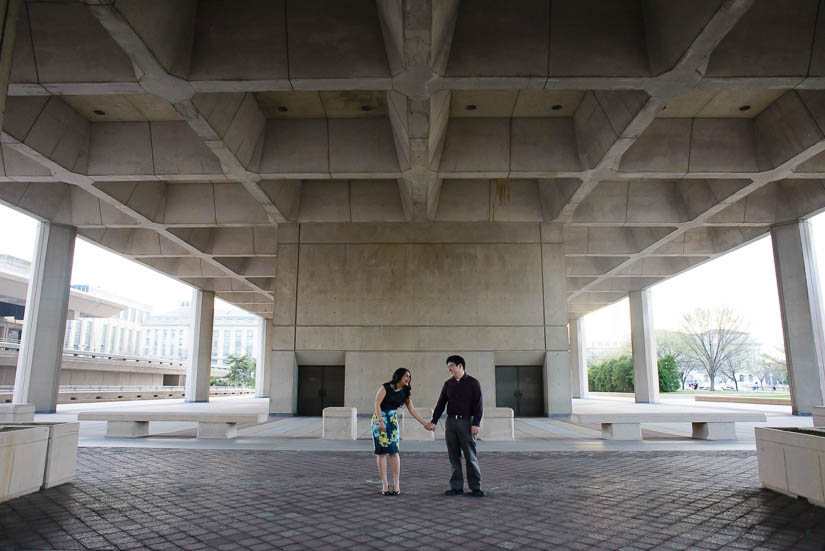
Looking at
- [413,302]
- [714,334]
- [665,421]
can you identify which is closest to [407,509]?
[665,421]

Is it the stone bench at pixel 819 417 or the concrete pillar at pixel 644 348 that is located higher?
the concrete pillar at pixel 644 348

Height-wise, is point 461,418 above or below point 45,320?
below

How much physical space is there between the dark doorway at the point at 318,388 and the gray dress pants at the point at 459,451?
48.4 ft

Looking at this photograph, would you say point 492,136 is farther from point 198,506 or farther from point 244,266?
point 244,266

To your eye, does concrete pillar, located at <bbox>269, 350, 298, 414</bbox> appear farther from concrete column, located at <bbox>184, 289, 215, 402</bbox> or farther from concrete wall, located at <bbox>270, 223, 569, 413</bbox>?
concrete column, located at <bbox>184, 289, 215, 402</bbox>

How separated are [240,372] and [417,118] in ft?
305

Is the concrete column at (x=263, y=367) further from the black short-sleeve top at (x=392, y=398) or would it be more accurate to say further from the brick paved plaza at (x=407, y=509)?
the black short-sleeve top at (x=392, y=398)

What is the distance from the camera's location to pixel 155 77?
11.3m

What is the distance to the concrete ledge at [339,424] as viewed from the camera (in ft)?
43.4

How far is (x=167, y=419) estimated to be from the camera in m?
12.9

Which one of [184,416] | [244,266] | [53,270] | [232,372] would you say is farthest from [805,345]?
[232,372]

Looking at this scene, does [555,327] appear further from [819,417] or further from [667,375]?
[667,375]

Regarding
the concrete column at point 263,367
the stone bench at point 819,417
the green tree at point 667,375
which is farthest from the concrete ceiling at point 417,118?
the green tree at point 667,375

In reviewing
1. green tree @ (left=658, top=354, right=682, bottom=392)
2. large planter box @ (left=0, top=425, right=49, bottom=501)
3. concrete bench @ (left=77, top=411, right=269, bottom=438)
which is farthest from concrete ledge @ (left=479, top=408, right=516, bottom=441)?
green tree @ (left=658, top=354, right=682, bottom=392)
